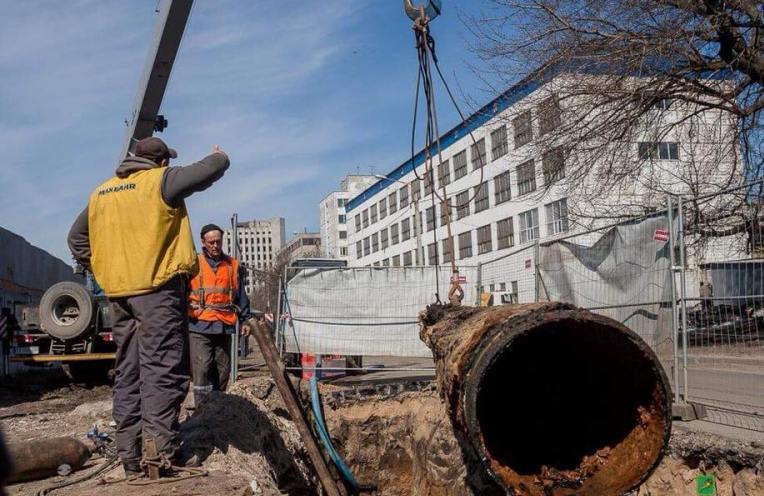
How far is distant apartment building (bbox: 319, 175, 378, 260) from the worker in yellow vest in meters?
79.0

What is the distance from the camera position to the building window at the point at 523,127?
42.8 ft

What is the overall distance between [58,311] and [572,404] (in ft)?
32.9

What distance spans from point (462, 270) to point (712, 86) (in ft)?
17.3

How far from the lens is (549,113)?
1269cm

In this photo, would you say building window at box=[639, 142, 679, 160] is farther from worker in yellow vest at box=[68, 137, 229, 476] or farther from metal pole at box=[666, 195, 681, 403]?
worker in yellow vest at box=[68, 137, 229, 476]

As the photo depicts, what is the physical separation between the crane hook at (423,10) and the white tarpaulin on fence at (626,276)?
10.4ft

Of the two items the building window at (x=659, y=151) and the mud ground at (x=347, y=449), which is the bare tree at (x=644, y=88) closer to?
the building window at (x=659, y=151)

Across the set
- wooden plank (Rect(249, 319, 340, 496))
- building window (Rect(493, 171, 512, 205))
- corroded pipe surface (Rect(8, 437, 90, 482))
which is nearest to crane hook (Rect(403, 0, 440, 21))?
wooden plank (Rect(249, 319, 340, 496))

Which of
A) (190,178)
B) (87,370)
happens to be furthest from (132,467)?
(87,370)

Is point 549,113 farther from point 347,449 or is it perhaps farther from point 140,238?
point 140,238

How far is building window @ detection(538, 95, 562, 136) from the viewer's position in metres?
12.6

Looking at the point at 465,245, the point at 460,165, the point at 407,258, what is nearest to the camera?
the point at 460,165

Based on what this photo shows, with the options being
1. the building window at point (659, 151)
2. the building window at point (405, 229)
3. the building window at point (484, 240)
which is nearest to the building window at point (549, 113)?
the building window at point (659, 151)

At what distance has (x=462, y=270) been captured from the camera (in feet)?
40.0
